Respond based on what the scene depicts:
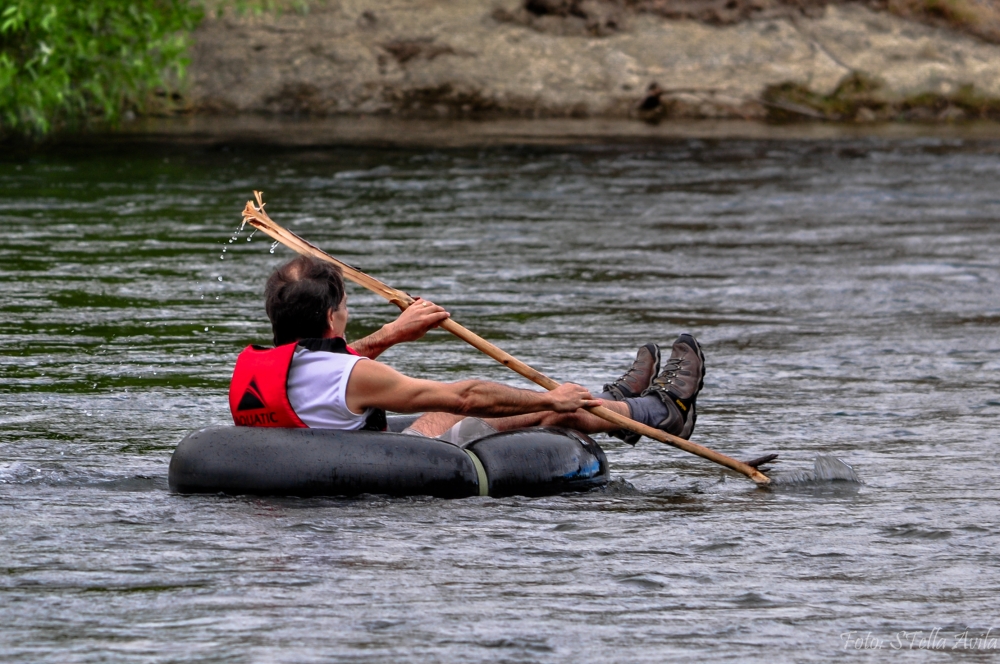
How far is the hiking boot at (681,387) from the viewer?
834cm

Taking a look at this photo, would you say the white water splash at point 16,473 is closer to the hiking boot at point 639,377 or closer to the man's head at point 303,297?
the man's head at point 303,297

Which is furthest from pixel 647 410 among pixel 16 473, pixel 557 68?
pixel 557 68

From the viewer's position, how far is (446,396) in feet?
24.0

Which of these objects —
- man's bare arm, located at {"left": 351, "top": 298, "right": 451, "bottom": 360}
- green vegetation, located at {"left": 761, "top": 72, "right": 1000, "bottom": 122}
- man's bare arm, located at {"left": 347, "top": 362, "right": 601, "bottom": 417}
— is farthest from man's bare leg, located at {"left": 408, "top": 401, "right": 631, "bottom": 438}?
green vegetation, located at {"left": 761, "top": 72, "right": 1000, "bottom": 122}

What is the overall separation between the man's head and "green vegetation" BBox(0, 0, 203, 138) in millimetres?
13560

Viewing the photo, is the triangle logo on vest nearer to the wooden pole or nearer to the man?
the man

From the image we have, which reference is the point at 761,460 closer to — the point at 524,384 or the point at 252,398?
the point at 252,398

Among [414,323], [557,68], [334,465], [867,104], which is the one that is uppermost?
[557,68]

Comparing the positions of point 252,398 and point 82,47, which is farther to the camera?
point 82,47

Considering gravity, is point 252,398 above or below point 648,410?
above

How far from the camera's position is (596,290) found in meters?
13.9

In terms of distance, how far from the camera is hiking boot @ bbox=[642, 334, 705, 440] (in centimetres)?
834

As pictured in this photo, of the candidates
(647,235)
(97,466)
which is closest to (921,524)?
(97,466)

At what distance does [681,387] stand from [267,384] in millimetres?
2402
